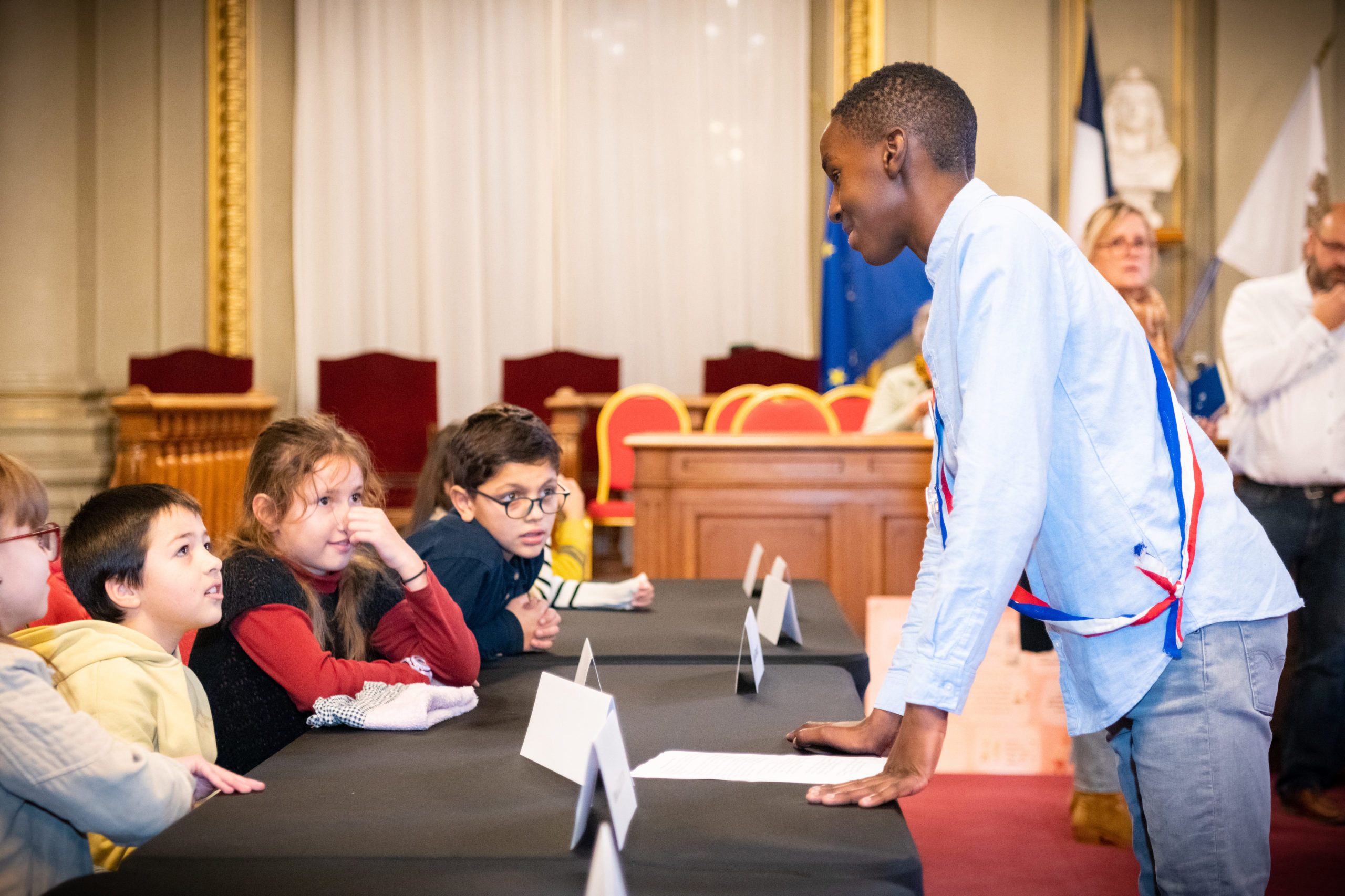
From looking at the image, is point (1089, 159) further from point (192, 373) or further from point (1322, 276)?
point (192, 373)

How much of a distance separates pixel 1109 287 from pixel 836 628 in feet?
3.38

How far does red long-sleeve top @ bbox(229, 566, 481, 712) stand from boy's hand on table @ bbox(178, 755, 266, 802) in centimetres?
30

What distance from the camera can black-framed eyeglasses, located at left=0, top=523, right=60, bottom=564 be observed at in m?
1.25

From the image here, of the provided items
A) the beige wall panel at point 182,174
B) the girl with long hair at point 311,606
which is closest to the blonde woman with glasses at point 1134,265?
the girl with long hair at point 311,606

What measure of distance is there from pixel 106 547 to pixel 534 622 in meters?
0.69

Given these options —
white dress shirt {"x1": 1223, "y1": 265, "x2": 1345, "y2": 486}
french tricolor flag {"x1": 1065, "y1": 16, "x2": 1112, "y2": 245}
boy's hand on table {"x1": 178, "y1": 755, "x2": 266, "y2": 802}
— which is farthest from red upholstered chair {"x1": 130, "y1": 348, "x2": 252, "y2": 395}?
boy's hand on table {"x1": 178, "y1": 755, "x2": 266, "y2": 802}

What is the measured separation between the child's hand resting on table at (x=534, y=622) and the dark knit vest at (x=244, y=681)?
0.39 m

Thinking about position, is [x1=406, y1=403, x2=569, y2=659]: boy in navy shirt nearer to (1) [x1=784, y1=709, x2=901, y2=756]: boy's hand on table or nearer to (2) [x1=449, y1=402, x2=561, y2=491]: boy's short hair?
(2) [x1=449, y1=402, x2=561, y2=491]: boy's short hair

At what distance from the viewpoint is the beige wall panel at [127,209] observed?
7.10 m

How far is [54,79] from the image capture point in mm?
6098

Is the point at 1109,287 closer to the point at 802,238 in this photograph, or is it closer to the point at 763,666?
the point at 763,666

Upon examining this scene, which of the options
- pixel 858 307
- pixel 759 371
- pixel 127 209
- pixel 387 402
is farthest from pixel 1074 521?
pixel 127 209

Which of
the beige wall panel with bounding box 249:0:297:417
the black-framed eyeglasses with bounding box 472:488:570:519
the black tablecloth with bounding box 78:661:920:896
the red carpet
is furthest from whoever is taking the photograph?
the beige wall panel with bounding box 249:0:297:417

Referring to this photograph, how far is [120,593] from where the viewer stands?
1485mm
